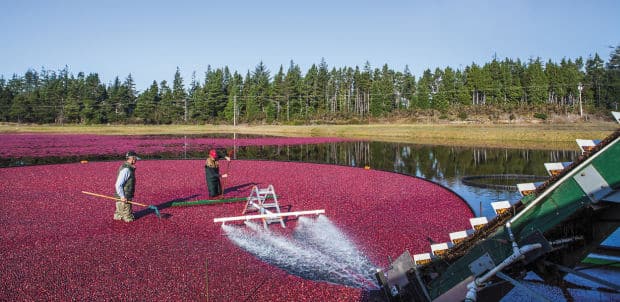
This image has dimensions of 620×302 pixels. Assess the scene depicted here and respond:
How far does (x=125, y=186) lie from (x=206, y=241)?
2.83 m

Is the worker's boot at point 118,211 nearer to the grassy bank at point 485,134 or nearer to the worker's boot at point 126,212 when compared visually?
the worker's boot at point 126,212

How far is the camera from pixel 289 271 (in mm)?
6805

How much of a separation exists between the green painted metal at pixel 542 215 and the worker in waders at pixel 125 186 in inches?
310

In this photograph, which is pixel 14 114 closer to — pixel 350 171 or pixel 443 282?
pixel 350 171

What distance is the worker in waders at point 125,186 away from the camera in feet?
31.9

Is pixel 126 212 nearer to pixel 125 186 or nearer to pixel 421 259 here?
pixel 125 186

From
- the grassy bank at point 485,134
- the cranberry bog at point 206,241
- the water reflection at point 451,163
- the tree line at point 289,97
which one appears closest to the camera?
the cranberry bog at point 206,241

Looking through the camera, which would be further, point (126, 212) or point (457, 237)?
point (126, 212)

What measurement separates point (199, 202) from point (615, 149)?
10397 millimetres

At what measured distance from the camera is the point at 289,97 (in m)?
95.9

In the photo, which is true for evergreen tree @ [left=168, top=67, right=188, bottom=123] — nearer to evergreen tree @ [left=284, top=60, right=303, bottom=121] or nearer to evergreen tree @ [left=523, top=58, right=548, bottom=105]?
evergreen tree @ [left=284, top=60, right=303, bottom=121]

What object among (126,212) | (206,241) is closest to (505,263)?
(206,241)

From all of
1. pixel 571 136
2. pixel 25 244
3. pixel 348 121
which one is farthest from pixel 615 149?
pixel 348 121

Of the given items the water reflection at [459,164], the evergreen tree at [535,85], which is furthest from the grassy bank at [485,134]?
the evergreen tree at [535,85]
